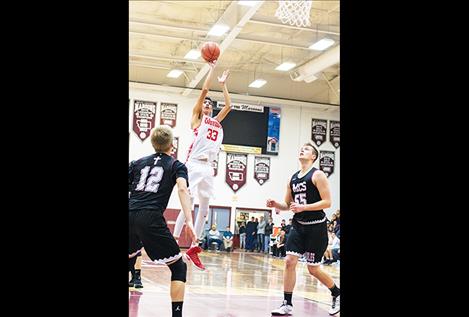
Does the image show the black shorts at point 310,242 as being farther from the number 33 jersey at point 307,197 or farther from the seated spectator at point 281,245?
the seated spectator at point 281,245

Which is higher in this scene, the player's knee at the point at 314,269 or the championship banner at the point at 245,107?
the championship banner at the point at 245,107

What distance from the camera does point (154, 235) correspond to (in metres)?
4.11

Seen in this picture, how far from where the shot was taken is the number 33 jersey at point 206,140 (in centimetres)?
608

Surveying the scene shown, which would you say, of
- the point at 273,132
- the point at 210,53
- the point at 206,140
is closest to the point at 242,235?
the point at 273,132

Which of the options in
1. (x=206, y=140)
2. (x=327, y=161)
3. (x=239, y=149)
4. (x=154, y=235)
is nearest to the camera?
(x=154, y=235)

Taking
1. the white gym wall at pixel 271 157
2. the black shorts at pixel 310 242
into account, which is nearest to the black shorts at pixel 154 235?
the black shorts at pixel 310 242

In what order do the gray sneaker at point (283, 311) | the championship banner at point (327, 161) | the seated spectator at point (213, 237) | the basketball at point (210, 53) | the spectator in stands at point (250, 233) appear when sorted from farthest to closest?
the championship banner at point (327, 161) < the spectator in stands at point (250, 233) < the seated spectator at point (213, 237) < the gray sneaker at point (283, 311) < the basketball at point (210, 53)

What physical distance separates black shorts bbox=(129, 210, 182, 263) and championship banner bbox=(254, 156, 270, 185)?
16655 millimetres

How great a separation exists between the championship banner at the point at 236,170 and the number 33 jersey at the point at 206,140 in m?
13.9

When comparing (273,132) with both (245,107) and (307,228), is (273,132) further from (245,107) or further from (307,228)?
(307,228)

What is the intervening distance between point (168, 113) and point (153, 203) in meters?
16.1
